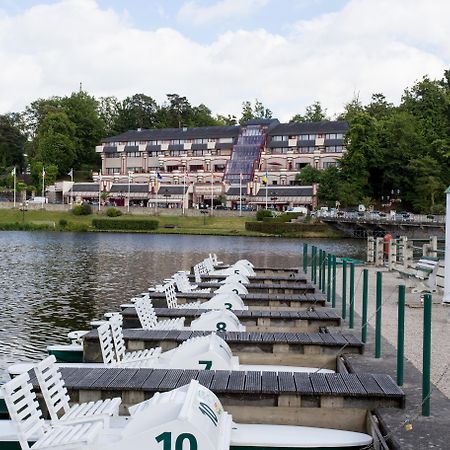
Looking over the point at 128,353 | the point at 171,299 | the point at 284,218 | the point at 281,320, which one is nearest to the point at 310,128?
the point at 284,218

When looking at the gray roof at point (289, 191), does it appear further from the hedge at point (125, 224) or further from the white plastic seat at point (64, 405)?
the white plastic seat at point (64, 405)

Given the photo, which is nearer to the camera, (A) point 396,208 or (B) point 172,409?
(B) point 172,409

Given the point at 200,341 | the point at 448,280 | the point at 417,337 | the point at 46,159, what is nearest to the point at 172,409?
the point at 200,341

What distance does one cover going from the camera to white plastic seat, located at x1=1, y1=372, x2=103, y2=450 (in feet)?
22.5

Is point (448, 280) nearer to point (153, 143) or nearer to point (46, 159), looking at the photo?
point (153, 143)

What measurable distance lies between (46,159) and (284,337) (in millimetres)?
136708

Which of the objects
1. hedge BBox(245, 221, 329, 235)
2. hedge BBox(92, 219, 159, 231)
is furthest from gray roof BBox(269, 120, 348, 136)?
hedge BBox(92, 219, 159, 231)

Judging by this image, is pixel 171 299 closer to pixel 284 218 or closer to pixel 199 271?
pixel 199 271

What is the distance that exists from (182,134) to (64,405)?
130991 mm

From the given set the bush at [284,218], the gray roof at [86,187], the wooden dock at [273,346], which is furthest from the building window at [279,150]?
the wooden dock at [273,346]

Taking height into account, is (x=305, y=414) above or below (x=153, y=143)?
below

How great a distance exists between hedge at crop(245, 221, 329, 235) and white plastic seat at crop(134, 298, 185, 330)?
8192 centimetres

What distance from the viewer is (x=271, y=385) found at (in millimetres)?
8938

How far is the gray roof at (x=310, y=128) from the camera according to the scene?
122500mm
